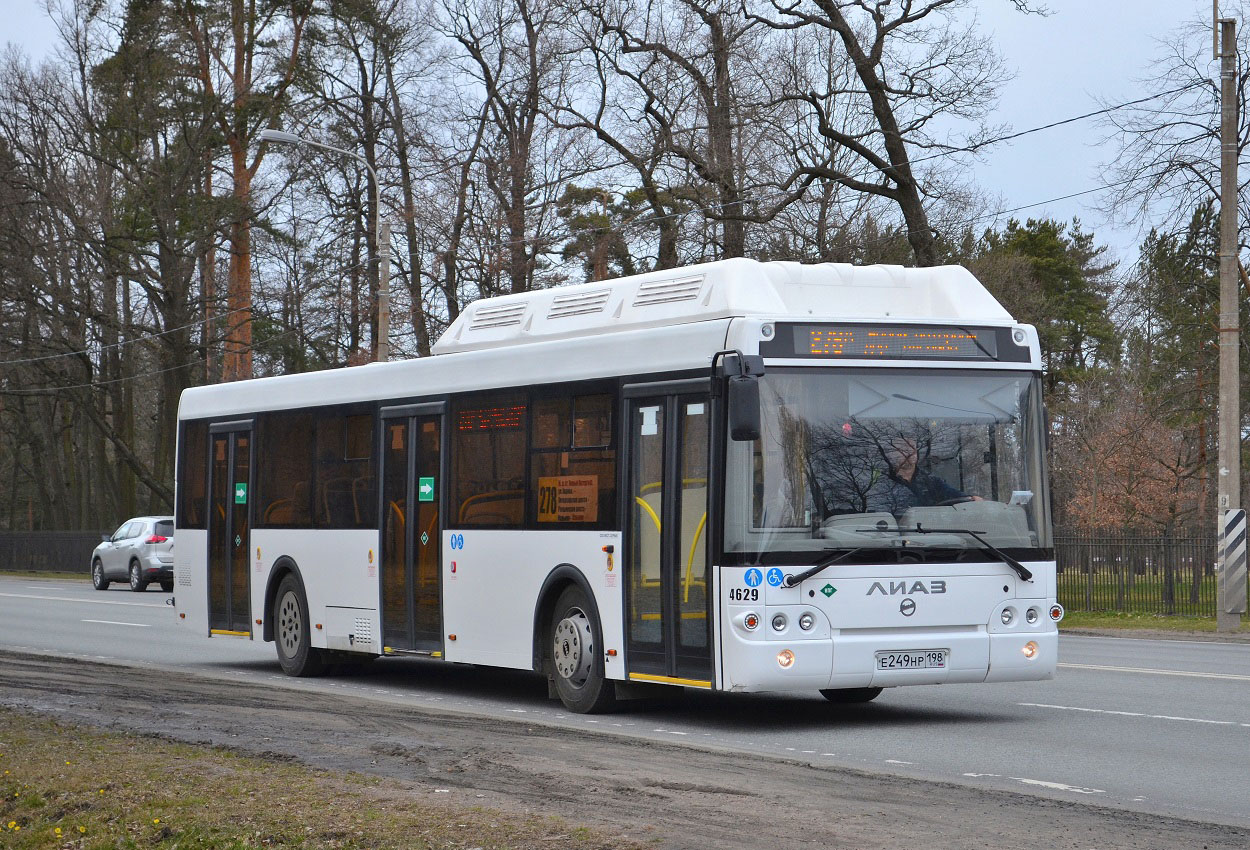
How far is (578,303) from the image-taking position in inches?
559

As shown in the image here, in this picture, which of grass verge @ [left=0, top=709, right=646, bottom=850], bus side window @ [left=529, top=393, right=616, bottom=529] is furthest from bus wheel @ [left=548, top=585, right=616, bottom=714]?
grass verge @ [left=0, top=709, right=646, bottom=850]

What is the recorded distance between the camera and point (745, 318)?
39.7ft

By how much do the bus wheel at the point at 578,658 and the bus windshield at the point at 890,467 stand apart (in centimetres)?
187

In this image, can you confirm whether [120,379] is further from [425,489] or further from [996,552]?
[996,552]

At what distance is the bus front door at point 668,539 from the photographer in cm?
1218

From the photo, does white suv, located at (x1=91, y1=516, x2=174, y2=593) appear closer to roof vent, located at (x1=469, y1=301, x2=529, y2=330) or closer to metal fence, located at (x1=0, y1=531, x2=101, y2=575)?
metal fence, located at (x1=0, y1=531, x2=101, y2=575)

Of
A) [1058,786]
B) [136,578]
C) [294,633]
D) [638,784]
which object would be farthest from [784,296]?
[136,578]

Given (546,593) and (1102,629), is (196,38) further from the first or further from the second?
(546,593)

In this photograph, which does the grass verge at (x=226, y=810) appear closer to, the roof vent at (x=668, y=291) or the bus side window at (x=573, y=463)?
the bus side window at (x=573, y=463)

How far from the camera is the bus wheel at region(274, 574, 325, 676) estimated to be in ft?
56.7

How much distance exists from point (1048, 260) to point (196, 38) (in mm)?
38647

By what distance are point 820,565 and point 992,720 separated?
86.1 inches

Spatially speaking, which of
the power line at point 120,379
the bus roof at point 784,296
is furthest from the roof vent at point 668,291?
the power line at point 120,379

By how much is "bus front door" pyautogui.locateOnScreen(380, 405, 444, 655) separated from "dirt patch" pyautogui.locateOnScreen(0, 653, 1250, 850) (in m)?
1.86
